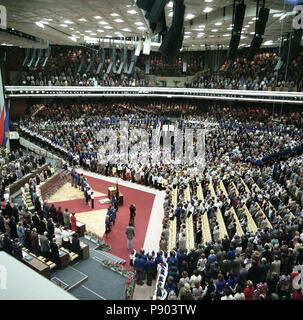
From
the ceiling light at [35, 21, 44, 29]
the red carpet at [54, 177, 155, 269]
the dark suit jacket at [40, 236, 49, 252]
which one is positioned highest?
the ceiling light at [35, 21, 44, 29]

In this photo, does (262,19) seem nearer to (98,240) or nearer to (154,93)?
(98,240)

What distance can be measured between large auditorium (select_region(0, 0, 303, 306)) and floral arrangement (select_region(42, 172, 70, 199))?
10 centimetres

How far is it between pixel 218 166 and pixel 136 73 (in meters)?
21.9

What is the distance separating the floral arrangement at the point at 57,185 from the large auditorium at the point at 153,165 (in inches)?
4.0

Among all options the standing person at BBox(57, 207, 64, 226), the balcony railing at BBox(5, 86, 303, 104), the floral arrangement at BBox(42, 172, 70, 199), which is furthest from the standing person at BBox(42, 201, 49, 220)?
the balcony railing at BBox(5, 86, 303, 104)

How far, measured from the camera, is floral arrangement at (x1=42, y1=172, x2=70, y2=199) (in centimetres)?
1455

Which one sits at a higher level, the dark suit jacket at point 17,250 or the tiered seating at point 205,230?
the dark suit jacket at point 17,250

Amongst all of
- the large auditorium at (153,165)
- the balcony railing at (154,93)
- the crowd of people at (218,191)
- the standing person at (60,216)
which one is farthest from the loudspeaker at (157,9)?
the balcony railing at (154,93)

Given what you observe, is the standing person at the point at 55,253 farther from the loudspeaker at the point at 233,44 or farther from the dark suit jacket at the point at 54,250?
the loudspeaker at the point at 233,44

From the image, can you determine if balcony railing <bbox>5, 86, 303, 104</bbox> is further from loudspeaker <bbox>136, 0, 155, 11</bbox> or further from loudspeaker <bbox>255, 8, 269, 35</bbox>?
loudspeaker <bbox>136, 0, 155, 11</bbox>

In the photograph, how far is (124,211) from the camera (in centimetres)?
1305

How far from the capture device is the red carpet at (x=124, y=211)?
33.3ft

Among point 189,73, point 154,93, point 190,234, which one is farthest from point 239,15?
point 189,73
